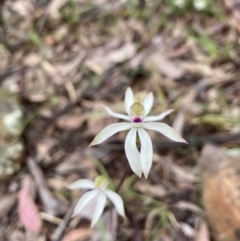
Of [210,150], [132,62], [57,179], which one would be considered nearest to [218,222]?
[210,150]

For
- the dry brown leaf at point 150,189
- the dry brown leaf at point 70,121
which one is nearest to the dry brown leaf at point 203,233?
the dry brown leaf at point 150,189

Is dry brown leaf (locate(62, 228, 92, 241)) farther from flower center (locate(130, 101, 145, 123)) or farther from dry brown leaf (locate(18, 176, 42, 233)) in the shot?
flower center (locate(130, 101, 145, 123))

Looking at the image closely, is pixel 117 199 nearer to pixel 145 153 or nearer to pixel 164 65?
pixel 145 153

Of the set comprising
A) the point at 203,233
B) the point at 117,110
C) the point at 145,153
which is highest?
the point at 145,153

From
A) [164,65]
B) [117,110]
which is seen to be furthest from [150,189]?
[164,65]

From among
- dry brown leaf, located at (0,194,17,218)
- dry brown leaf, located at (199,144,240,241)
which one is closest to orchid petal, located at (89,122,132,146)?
dry brown leaf, located at (199,144,240,241)

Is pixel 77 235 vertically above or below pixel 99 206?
below
